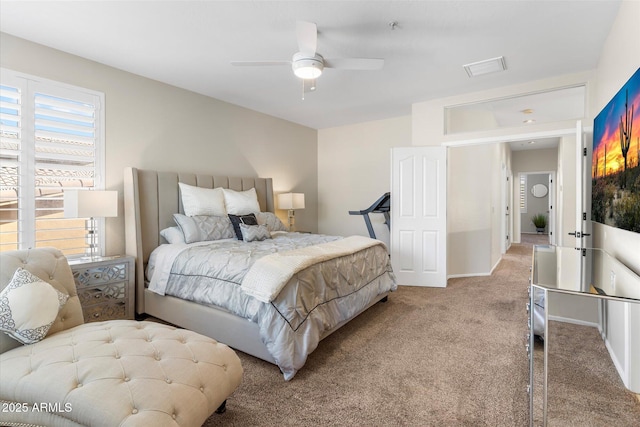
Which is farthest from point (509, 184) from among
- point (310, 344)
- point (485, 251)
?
point (310, 344)

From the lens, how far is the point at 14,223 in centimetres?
279

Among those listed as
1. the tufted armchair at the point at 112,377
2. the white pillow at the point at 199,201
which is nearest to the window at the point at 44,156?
the white pillow at the point at 199,201

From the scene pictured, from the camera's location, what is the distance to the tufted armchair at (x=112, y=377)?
4.25 feet

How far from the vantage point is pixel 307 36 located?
228 cm

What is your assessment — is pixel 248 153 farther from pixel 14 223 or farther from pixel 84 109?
pixel 14 223

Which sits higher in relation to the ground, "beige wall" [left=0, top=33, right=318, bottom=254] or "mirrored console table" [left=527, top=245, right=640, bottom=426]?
"beige wall" [left=0, top=33, right=318, bottom=254]

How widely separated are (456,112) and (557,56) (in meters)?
1.43

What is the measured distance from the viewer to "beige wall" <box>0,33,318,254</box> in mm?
3021

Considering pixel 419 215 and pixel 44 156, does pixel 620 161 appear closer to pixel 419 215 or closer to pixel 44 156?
pixel 419 215

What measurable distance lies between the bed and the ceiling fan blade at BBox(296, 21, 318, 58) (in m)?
1.63

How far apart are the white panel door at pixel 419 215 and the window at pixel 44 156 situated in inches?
146

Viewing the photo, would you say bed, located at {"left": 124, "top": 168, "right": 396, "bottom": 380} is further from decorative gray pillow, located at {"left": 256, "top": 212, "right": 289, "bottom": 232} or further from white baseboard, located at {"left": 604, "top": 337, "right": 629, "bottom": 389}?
white baseboard, located at {"left": 604, "top": 337, "right": 629, "bottom": 389}

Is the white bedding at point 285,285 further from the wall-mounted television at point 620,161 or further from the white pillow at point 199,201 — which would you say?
the wall-mounted television at point 620,161

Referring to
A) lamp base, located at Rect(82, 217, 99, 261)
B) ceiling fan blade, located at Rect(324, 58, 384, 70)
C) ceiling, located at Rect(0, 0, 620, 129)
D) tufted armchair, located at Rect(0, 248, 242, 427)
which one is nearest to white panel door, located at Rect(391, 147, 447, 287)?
ceiling, located at Rect(0, 0, 620, 129)
